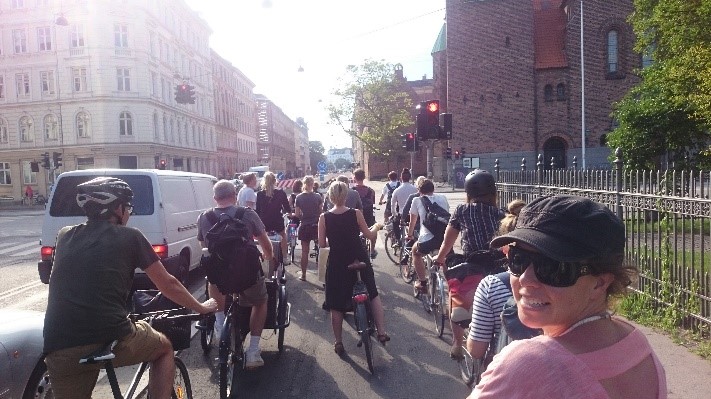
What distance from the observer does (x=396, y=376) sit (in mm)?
5430

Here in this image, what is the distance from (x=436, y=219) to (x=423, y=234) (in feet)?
0.91

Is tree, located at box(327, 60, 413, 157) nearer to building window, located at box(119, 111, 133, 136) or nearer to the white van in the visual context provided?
building window, located at box(119, 111, 133, 136)

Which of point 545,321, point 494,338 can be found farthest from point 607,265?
point 494,338

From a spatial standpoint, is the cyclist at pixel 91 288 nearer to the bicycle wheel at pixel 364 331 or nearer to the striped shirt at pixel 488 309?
the striped shirt at pixel 488 309

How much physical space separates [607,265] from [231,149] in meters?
81.6

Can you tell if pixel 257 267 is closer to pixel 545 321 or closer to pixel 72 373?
pixel 72 373

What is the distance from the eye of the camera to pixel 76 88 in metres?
48.6

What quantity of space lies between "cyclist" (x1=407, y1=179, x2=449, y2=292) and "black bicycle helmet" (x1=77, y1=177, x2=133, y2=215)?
468 centimetres

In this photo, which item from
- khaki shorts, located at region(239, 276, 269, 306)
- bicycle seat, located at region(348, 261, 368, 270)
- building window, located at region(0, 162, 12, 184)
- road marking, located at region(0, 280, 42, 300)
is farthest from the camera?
building window, located at region(0, 162, 12, 184)

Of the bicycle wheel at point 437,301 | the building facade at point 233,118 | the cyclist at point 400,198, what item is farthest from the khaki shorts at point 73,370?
the building facade at point 233,118

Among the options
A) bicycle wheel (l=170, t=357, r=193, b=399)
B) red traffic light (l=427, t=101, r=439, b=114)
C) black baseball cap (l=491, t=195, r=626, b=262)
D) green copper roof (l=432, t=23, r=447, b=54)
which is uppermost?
green copper roof (l=432, t=23, r=447, b=54)

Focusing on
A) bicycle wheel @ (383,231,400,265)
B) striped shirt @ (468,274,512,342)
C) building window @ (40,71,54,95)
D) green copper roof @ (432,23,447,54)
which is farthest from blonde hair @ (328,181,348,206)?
green copper roof @ (432,23,447,54)

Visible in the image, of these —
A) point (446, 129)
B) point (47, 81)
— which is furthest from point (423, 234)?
point (47, 81)

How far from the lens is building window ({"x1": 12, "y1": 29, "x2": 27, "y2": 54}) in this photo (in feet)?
162
